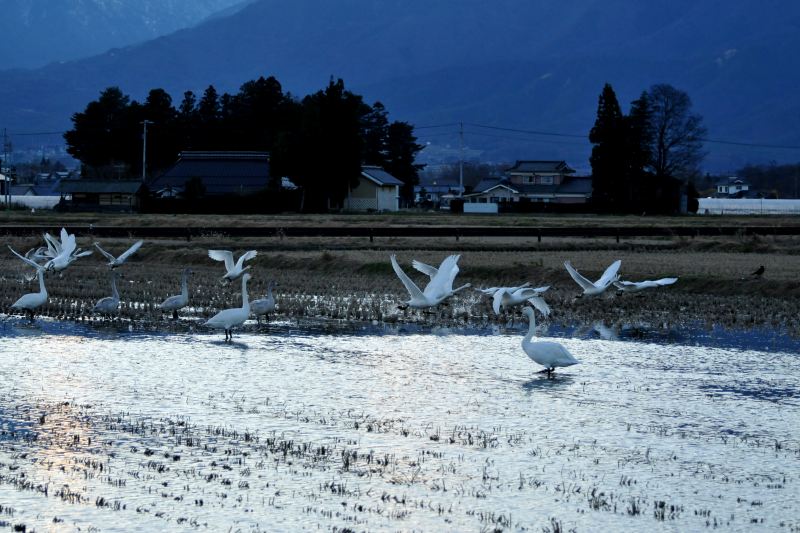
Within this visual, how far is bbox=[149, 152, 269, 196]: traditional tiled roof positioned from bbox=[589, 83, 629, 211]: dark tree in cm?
2191

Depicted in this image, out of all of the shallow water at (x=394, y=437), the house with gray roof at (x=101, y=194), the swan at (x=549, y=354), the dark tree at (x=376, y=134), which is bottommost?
the shallow water at (x=394, y=437)

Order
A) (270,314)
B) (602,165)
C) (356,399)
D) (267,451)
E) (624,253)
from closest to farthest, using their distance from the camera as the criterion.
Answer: (267,451) → (356,399) → (270,314) → (624,253) → (602,165)

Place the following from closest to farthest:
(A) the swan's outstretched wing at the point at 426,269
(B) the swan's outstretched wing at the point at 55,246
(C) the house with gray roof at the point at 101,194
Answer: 1. (A) the swan's outstretched wing at the point at 426,269
2. (B) the swan's outstretched wing at the point at 55,246
3. (C) the house with gray roof at the point at 101,194

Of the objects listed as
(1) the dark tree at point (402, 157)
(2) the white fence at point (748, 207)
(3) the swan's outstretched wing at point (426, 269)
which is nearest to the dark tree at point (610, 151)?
(2) the white fence at point (748, 207)

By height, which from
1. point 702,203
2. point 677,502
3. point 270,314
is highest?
point 702,203

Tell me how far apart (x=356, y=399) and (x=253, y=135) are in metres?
87.8

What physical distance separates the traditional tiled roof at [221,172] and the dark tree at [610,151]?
21912 millimetres

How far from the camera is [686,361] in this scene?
16.5m

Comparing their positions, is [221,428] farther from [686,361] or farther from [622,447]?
[686,361]

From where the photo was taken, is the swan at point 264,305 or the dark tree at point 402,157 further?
the dark tree at point 402,157

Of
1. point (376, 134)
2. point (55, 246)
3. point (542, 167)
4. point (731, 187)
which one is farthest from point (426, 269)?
point (731, 187)

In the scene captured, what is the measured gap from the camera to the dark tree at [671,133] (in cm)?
8494

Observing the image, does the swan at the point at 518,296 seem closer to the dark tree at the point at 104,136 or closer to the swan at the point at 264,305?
the swan at the point at 264,305

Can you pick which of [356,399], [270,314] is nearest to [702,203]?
[270,314]
